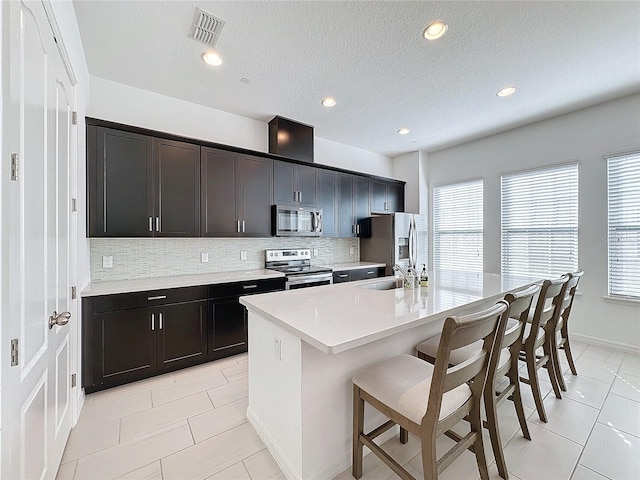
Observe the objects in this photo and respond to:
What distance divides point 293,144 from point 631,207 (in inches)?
166

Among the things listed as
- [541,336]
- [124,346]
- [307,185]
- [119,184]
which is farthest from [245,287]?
[541,336]

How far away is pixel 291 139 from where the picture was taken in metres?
3.85

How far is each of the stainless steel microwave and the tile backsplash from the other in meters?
0.36

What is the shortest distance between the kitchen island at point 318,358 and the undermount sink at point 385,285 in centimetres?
49

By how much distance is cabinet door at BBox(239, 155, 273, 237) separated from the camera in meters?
3.39

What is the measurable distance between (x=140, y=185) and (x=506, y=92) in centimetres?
409

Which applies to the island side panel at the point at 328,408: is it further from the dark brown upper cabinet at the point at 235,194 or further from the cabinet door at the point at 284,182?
the cabinet door at the point at 284,182

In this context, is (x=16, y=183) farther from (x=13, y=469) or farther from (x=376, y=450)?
(x=376, y=450)

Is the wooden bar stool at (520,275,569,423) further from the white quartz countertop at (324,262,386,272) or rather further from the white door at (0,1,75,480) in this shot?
→ the white door at (0,1,75,480)

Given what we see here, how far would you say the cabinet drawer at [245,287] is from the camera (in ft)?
9.50

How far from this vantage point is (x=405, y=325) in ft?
4.50

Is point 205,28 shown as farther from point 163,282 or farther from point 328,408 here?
point 328,408

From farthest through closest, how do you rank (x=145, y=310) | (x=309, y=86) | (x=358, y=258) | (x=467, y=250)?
(x=358, y=258)
(x=467, y=250)
(x=309, y=86)
(x=145, y=310)

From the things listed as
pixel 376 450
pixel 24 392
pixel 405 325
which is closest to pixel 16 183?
pixel 24 392
